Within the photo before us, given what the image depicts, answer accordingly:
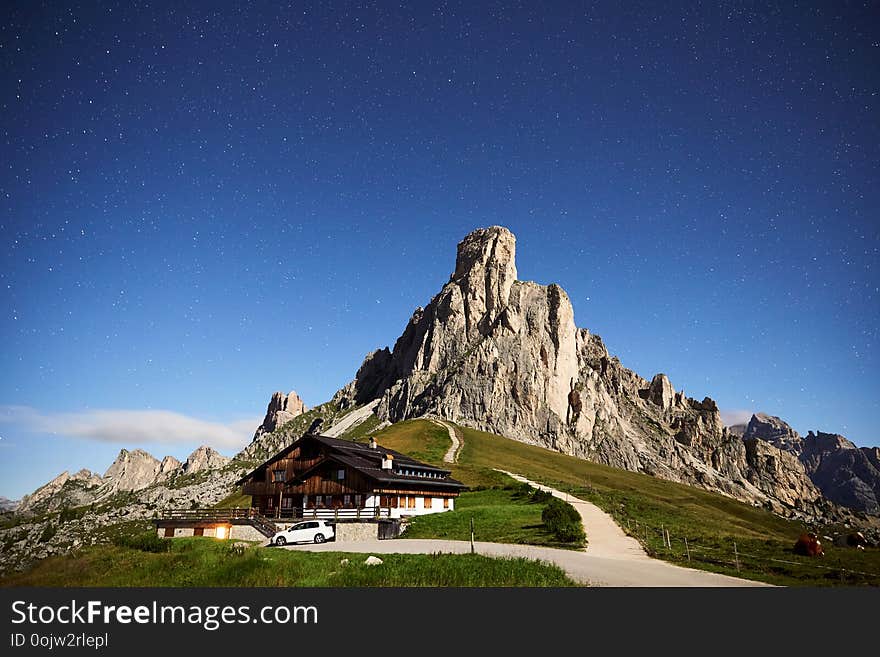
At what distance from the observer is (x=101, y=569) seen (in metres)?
25.7

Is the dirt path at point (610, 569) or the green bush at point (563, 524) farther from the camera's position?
the green bush at point (563, 524)

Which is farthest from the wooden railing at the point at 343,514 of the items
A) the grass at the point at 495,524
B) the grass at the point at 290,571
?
the grass at the point at 290,571

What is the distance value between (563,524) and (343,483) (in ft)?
86.6

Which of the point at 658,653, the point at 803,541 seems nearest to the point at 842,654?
the point at 658,653

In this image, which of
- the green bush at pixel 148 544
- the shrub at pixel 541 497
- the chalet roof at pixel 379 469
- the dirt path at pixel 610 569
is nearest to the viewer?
the dirt path at pixel 610 569

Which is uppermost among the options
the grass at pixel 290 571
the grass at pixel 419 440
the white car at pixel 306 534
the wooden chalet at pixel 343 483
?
the grass at pixel 419 440

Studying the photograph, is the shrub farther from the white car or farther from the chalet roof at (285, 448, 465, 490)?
the white car

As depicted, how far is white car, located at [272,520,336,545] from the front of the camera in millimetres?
39562

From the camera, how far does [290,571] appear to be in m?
23.5

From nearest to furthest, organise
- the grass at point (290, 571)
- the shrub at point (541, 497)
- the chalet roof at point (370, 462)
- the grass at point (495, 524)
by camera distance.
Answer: the grass at point (290, 571), the grass at point (495, 524), the chalet roof at point (370, 462), the shrub at point (541, 497)

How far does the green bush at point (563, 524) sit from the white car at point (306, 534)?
16.9m

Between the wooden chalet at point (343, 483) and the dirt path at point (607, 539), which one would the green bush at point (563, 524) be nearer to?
the dirt path at point (607, 539)

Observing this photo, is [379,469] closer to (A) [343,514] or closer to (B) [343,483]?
(B) [343,483]

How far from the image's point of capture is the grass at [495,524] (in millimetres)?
35750
